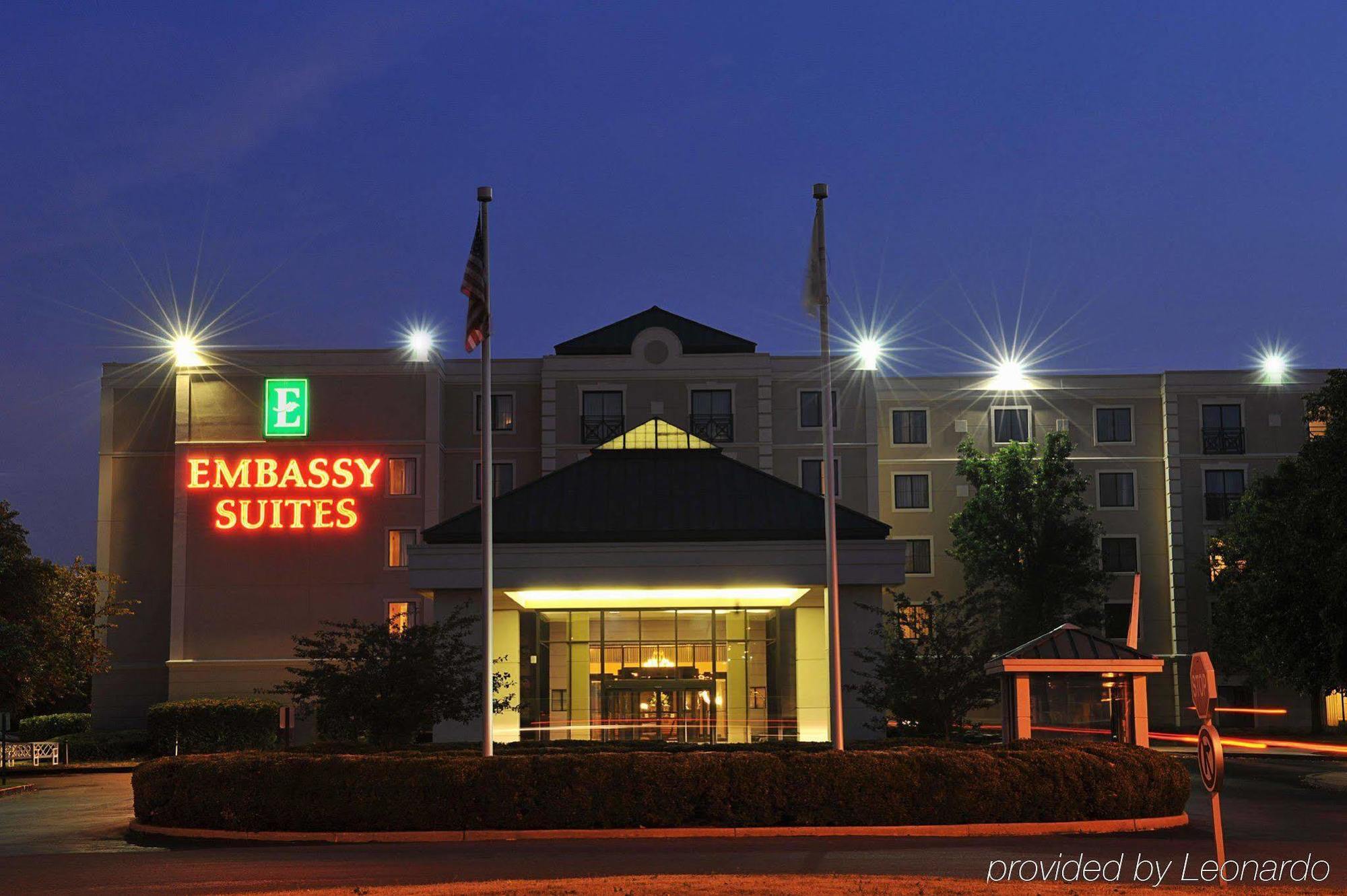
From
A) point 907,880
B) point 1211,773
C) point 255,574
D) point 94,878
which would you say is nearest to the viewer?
point 1211,773

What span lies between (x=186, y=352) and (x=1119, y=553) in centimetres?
4082

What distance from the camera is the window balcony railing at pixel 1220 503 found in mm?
63625

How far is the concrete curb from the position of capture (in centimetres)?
2288

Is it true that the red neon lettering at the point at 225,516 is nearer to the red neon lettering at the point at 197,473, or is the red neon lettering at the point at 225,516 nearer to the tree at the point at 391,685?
the red neon lettering at the point at 197,473

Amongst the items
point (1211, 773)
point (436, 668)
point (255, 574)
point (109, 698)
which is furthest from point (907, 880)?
point (109, 698)

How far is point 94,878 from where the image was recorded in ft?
62.3

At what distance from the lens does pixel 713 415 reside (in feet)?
201

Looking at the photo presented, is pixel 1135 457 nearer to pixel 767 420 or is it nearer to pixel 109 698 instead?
pixel 767 420

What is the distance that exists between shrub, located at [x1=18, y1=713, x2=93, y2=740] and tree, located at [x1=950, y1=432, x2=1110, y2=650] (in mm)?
38123

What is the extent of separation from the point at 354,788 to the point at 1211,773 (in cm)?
1350

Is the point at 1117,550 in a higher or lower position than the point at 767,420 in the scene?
lower

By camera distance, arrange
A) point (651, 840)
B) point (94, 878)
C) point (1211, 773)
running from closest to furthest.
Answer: point (1211, 773), point (94, 878), point (651, 840)

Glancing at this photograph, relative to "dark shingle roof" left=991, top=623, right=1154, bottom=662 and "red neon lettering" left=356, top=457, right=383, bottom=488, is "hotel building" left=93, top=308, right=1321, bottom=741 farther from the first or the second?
"dark shingle roof" left=991, top=623, right=1154, bottom=662

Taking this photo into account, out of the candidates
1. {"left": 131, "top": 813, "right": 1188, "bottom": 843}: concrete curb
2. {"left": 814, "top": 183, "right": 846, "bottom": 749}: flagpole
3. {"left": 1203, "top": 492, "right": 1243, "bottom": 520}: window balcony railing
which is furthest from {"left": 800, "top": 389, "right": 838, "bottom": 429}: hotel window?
{"left": 131, "top": 813, "right": 1188, "bottom": 843}: concrete curb
